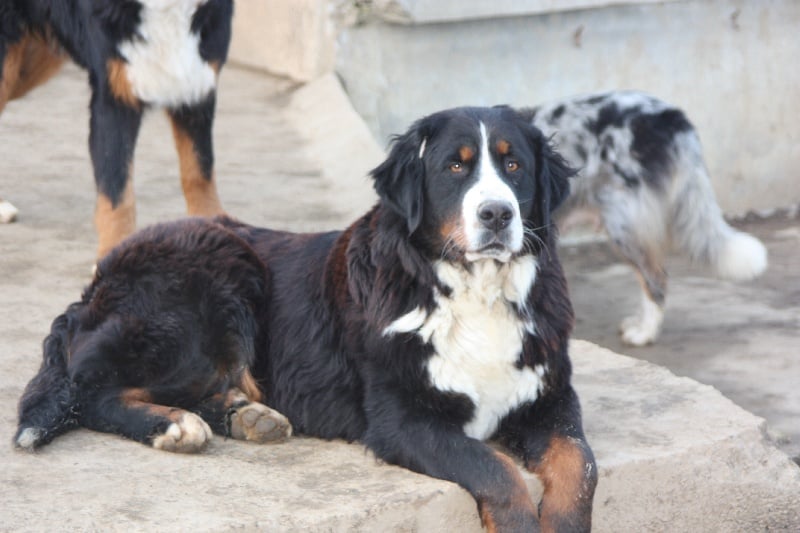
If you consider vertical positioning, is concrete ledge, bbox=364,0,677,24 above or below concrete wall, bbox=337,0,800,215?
above

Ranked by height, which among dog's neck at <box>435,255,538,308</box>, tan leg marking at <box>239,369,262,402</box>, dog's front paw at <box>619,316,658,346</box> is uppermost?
dog's neck at <box>435,255,538,308</box>

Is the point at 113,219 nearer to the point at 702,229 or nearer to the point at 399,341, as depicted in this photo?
the point at 399,341

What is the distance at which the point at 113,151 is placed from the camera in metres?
5.39

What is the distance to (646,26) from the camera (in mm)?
9102

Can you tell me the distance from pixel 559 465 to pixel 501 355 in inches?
14.9

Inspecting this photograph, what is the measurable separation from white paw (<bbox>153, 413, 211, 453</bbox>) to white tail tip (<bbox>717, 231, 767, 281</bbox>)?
11.9ft

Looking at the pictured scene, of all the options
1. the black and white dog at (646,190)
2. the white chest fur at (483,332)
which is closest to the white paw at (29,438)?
the white chest fur at (483,332)

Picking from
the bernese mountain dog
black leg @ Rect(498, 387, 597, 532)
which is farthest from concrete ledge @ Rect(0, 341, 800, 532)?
the bernese mountain dog

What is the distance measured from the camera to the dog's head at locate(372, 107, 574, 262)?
11.3 ft

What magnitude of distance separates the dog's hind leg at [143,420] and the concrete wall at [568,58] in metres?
4.91

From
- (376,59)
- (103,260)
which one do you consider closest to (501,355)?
(103,260)

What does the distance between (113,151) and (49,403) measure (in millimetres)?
1954

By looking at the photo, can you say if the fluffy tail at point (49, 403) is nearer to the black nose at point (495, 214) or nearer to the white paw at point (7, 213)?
the black nose at point (495, 214)

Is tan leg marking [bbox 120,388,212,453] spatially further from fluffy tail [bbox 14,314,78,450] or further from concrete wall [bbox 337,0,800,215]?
concrete wall [bbox 337,0,800,215]
